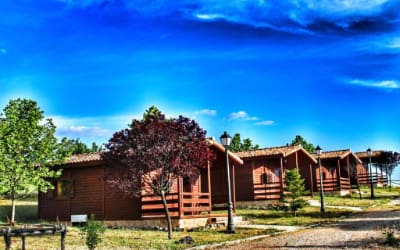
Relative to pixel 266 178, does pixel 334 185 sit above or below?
below

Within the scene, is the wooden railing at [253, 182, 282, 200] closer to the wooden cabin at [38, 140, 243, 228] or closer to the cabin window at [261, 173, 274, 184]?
the cabin window at [261, 173, 274, 184]

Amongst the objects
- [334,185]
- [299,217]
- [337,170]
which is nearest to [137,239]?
[299,217]

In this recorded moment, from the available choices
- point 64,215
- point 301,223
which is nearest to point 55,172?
point 64,215

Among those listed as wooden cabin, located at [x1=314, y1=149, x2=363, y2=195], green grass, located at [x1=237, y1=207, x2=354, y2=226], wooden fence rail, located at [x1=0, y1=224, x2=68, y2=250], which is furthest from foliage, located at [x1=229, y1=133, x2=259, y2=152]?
wooden fence rail, located at [x1=0, y1=224, x2=68, y2=250]

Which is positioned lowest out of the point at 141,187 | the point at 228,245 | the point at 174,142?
the point at 228,245

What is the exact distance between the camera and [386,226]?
1998 cm

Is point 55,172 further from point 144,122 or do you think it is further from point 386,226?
point 386,226

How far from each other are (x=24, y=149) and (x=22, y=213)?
7238 mm

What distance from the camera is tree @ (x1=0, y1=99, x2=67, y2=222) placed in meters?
23.3

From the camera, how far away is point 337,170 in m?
46.2

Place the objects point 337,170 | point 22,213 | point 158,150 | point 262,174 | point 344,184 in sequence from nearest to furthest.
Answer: point 158,150, point 22,213, point 262,174, point 337,170, point 344,184

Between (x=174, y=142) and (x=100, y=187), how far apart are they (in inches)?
318

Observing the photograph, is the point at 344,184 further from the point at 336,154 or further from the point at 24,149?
the point at 24,149

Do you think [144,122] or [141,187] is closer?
[144,122]
